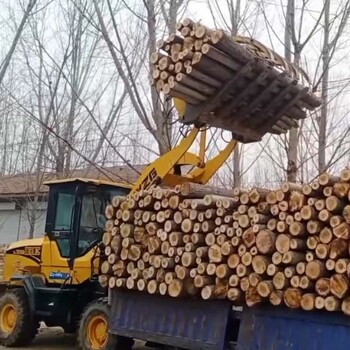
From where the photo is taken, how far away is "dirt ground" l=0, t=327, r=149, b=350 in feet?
35.3

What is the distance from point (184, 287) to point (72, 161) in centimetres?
1627

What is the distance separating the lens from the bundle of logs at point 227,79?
8156 millimetres

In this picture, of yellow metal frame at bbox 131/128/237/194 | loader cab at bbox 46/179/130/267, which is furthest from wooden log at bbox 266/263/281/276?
loader cab at bbox 46/179/130/267

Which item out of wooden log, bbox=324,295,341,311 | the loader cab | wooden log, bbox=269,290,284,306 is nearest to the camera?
wooden log, bbox=324,295,341,311

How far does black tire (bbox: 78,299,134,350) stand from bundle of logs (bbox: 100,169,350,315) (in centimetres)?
65

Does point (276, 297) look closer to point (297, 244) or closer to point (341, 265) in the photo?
point (297, 244)

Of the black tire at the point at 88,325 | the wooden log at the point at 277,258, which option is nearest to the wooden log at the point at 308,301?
the wooden log at the point at 277,258

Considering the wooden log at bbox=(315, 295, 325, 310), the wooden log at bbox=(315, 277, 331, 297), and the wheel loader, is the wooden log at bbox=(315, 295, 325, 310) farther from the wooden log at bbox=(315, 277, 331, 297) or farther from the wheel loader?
the wheel loader

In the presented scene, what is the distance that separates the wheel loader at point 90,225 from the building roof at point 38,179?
7.70m

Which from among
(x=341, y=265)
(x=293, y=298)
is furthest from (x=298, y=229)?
(x=293, y=298)

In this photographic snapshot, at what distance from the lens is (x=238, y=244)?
7395mm

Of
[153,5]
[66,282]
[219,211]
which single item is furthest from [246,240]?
[153,5]

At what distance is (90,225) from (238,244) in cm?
375

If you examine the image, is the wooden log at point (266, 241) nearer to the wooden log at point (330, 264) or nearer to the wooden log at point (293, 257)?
the wooden log at point (293, 257)
